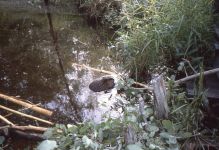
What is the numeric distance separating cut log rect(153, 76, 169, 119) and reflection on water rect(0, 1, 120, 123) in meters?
0.88

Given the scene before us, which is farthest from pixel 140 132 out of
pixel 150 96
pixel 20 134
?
pixel 20 134

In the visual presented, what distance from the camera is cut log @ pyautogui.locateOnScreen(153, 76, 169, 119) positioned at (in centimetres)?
325

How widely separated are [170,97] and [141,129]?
2.75ft

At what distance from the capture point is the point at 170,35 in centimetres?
500

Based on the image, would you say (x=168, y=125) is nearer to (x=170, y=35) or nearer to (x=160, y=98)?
(x=160, y=98)

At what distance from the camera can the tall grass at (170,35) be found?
16.0ft

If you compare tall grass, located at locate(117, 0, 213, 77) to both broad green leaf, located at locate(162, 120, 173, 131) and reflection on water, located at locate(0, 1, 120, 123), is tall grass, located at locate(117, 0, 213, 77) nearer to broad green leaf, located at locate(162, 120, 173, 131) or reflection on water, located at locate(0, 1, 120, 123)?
reflection on water, located at locate(0, 1, 120, 123)

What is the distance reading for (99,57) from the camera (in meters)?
6.98

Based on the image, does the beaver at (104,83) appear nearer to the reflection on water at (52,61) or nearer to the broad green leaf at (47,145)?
the reflection on water at (52,61)

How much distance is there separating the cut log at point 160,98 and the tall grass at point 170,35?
4.79 feet

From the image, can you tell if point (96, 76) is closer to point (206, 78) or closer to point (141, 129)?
point (206, 78)

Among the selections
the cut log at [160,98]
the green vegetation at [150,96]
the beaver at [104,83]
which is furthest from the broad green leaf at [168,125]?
the beaver at [104,83]

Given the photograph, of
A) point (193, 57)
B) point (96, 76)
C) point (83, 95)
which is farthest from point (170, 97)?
point (96, 76)

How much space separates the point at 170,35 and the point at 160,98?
1919 mm
